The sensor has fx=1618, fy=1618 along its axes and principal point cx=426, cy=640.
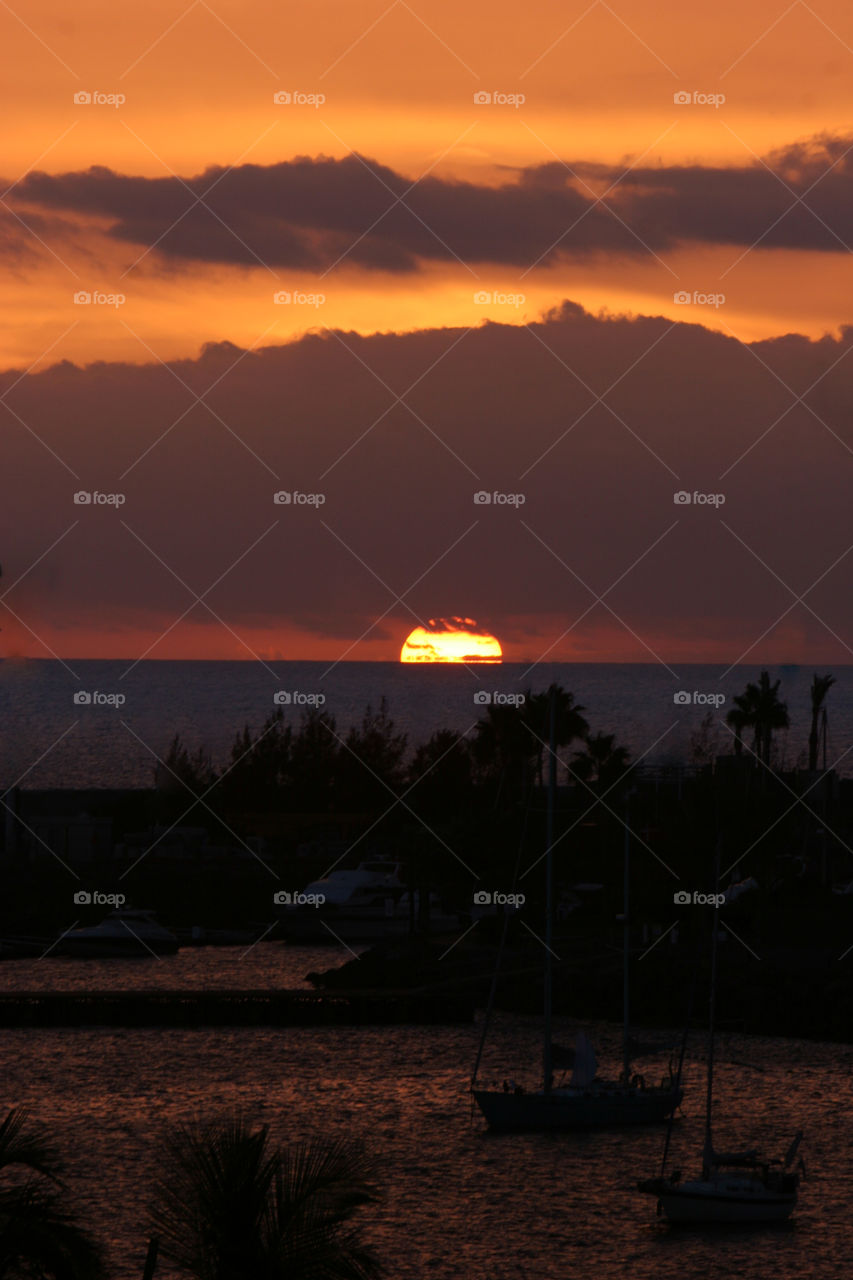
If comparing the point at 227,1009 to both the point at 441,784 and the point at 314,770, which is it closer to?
the point at 441,784

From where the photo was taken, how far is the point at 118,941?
86188mm

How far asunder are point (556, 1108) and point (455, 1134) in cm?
323

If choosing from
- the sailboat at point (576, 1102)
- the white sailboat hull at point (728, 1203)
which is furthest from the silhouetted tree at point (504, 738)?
the white sailboat hull at point (728, 1203)

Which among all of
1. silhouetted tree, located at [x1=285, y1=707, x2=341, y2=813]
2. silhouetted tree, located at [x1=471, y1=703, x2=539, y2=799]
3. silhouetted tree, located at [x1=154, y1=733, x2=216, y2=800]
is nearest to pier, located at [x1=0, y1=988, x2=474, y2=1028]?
silhouetted tree, located at [x1=471, y1=703, x2=539, y2=799]

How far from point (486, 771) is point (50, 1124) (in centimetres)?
9507

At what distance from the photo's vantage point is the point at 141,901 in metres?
99.8

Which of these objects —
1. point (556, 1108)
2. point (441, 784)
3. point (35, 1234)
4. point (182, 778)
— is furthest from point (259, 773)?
point (35, 1234)

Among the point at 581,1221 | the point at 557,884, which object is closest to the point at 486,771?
the point at 557,884

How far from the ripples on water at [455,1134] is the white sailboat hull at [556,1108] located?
486 mm

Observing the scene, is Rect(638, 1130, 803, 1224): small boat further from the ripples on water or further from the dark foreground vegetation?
the dark foreground vegetation

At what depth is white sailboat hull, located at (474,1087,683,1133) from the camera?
1924 inches

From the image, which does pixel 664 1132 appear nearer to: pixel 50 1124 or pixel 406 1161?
pixel 406 1161

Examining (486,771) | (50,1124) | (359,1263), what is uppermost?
(486,771)

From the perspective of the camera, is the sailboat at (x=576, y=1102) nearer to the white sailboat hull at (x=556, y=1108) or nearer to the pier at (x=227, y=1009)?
the white sailboat hull at (x=556, y=1108)
